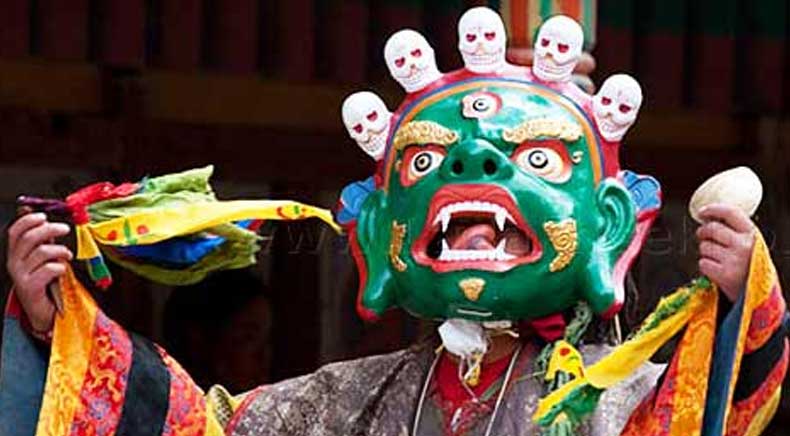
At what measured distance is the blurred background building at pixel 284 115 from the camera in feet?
17.2

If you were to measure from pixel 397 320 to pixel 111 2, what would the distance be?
40.0 inches

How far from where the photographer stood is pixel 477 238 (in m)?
3.31

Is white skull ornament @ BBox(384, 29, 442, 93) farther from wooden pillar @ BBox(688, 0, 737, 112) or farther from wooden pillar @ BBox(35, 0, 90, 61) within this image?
wooden pillar @ BBox(688, 0, 737, 112)

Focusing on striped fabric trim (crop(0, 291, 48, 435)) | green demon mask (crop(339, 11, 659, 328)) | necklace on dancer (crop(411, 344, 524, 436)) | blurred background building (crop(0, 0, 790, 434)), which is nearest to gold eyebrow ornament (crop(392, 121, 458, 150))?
green demon mask (crop(339, 11, 659, 328))

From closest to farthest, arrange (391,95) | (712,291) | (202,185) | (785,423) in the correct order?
(712,291), (202,185), (391,95), (785,423)

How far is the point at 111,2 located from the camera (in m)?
5.16

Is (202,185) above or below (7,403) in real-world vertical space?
above

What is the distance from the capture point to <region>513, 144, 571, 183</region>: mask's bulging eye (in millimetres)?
3320

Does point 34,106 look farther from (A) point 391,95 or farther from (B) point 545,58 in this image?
(B) point 545,58

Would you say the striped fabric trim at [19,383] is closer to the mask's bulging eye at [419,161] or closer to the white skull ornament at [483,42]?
the mask's bulging eye at [419,161]

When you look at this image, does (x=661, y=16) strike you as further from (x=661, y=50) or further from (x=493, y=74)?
(x=493, y=74)

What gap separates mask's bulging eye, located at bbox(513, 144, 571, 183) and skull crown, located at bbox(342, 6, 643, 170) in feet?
0.26

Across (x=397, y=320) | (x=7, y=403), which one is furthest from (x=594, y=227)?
(x=397, y=320)

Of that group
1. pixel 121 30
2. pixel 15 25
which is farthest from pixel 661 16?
pixel 15 25
